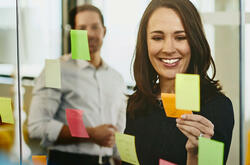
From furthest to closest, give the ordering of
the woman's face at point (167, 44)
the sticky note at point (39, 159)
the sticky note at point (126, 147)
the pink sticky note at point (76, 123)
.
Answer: the sticky note at point (39, 159) < the pink sticky note at point (76, 123) < the sticky note at point (126, 147) < the woman's face at point (167, 44)

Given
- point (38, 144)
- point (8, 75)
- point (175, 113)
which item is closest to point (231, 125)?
point (175, 113)

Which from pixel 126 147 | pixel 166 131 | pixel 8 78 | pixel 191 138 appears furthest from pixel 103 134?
pixel 8 78

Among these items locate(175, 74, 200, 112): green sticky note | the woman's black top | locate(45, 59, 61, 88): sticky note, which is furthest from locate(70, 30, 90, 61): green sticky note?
locate(175, 74, 200, 112): green sticky note

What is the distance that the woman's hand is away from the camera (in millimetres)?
1337

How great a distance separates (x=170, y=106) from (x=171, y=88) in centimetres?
7

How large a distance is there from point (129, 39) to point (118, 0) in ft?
0.59

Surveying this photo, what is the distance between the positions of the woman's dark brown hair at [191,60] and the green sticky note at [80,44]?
280 millimetres

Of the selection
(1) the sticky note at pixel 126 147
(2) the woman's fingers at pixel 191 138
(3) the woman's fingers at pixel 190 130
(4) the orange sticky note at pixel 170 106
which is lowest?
(1) the sticky note at pixel 126 147

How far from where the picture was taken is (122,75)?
5.12 feet

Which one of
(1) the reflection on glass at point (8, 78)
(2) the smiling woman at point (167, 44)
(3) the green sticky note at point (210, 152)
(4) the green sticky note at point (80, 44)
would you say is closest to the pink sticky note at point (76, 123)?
(4) the green sticky note at point (80, 44)

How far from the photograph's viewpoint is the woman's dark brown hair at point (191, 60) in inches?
51.9

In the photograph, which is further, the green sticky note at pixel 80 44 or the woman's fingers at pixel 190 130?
the green sticky note at pixel 80 44

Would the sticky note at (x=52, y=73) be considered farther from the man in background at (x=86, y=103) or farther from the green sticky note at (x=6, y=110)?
the green sticky note at (x=6, y=110)

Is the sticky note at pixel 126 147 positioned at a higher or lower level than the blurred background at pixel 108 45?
lower
